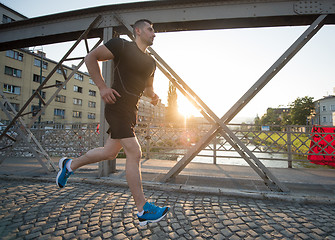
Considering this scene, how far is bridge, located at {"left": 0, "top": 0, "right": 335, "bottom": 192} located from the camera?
10.6ft

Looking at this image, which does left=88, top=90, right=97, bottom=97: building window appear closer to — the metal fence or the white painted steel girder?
the metal fence

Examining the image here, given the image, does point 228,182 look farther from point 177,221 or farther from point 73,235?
point 73,235

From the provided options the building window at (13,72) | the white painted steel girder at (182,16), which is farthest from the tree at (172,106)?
the white painted steel girder at (182,16)

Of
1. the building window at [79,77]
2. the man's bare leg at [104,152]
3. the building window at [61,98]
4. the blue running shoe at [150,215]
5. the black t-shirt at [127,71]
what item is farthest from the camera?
the building window at [79,77]

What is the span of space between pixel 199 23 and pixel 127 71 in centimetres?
256

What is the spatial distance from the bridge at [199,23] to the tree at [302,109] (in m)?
60.0

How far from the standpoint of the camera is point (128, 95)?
191 centimetres

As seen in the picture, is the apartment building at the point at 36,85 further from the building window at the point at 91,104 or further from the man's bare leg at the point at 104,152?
the man's bare leg at the point at 104,152

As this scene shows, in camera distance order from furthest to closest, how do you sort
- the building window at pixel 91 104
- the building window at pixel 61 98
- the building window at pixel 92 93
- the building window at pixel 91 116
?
the building window at pixel 92 93 < the building window at pixel 91 104 < the building window at pixel 91 116 < the building window at pixel 61 98

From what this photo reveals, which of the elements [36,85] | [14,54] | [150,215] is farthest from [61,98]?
[150,215]

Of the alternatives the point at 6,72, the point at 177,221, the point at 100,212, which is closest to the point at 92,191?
the point at 100,212

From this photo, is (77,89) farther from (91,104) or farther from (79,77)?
(91,104)

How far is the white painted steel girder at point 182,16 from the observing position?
3303mm

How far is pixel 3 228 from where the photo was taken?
1905 millimetres
